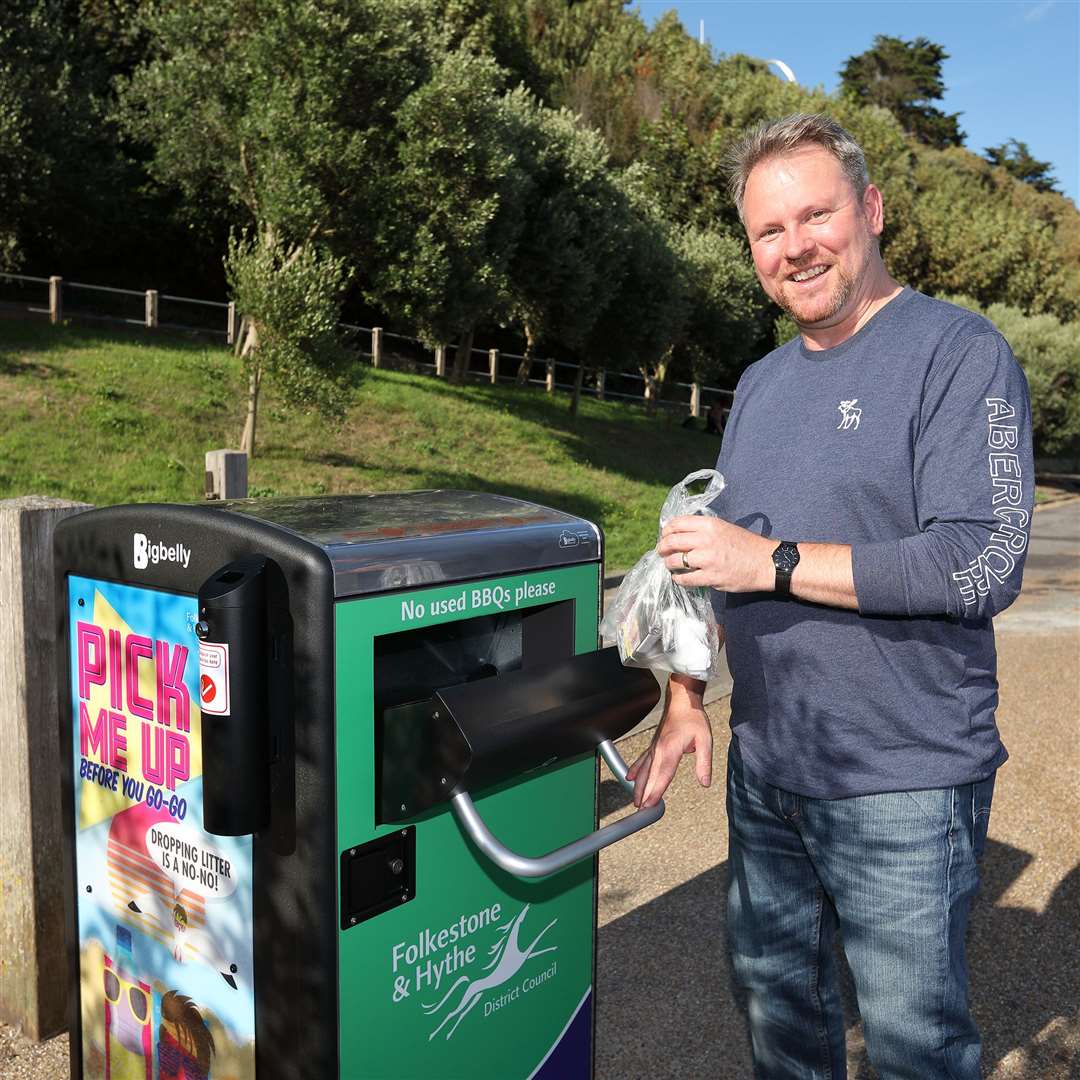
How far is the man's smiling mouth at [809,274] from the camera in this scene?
72.8 inches

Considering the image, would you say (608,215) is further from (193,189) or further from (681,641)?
(681,641)

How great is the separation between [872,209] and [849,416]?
0.40 meters

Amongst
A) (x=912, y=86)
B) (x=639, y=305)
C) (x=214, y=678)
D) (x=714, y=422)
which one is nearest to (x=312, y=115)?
(x=639, y=305)

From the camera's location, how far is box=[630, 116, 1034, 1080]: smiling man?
1.65 m

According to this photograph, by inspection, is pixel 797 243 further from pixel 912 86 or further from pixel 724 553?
pixel 912 86

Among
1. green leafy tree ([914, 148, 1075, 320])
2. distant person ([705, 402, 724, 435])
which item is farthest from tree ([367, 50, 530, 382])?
green leafy tree ([914, 148, 1075, 320])

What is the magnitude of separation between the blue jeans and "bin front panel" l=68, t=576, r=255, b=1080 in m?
0.97

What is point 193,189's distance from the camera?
20.9 m

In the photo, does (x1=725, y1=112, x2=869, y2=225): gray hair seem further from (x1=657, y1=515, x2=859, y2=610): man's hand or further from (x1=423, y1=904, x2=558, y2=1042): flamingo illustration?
(x1=423, y1=904, x2=558, y2=1042): flamingo illustration

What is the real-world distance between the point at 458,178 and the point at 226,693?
1626 centimetres

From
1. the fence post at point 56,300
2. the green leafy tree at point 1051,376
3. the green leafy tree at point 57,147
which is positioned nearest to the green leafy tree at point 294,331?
the fence post at point 56,300

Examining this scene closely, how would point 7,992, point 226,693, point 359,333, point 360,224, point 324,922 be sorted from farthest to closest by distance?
point 359,333, point 360,224, point 7,992, point 324,922, point 226,693

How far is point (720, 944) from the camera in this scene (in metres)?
3.50

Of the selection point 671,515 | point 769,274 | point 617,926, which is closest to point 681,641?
point 671,515
